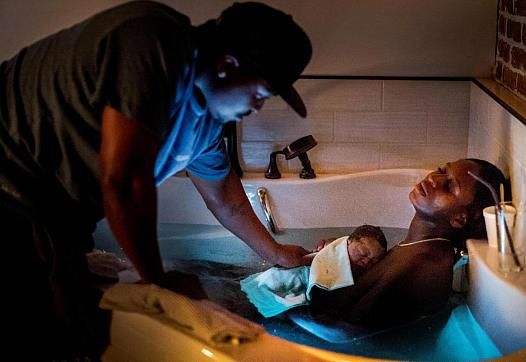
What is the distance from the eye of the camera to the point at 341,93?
2928mm

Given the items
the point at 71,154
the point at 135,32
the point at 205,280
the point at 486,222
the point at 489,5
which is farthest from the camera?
the point at 489,5

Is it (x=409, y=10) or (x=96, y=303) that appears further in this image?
(x=409, y=10)

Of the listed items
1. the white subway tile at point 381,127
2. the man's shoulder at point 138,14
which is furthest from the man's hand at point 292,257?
the man's shoulder at point 138,14

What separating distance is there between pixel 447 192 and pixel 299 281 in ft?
1.58

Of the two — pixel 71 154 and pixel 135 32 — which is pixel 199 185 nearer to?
pixel 71 154

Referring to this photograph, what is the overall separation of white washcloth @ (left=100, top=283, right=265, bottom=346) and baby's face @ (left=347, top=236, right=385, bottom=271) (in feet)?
2.44

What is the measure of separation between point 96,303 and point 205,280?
33.8 inches

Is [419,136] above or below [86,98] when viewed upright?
below

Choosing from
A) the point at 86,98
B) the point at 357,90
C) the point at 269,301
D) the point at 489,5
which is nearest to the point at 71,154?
the point at 86,98

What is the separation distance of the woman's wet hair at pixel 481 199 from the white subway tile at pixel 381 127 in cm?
64

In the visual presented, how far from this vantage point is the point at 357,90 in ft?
9.58

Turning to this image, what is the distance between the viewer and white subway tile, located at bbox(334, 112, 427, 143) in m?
2.93

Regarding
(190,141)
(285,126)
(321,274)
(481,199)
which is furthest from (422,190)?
(190,141)

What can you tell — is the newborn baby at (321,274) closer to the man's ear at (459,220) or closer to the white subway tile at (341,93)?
the man's ear at (459,220)
